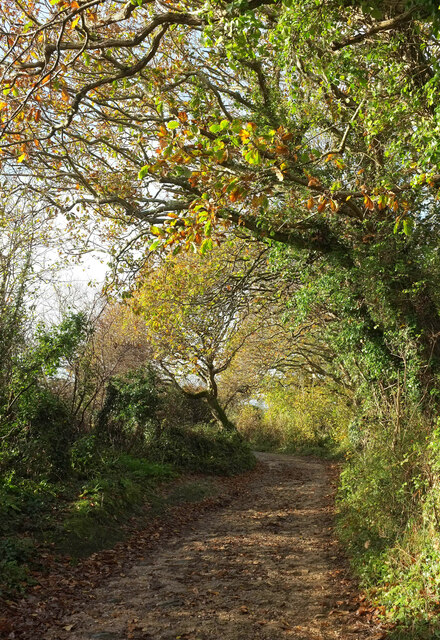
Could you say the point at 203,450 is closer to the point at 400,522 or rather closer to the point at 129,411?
the point at 129,411

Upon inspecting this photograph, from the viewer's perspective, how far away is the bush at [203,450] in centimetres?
1360

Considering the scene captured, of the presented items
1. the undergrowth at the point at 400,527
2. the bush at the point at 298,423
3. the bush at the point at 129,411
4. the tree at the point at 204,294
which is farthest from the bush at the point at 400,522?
the bush at the point at 298,423

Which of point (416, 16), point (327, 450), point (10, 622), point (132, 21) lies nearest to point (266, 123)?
point (132, 21)

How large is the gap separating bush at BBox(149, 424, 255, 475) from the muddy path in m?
4.00

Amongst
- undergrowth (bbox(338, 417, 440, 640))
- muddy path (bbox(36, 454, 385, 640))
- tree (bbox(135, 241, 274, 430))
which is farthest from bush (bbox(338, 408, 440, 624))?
tree (bbox(135, 241, 274, 430))

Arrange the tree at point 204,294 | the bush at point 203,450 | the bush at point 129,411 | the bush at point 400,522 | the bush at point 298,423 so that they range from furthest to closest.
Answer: the bush at point 298,423, the bush at point 203,450, the bush at point 129,411, the tree at point 204,294, the bush at point 400,522

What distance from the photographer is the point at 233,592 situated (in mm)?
5785

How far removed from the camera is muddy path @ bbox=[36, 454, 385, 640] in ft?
15.5

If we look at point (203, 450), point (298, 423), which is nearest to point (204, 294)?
point (203, 450)

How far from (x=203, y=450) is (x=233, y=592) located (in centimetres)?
949

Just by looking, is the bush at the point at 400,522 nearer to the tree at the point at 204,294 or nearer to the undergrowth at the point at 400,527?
the undergrowth at the point at 400,527

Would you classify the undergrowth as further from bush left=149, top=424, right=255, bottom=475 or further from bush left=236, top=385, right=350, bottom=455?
bush left=236, top=385, right=350, bottom=455

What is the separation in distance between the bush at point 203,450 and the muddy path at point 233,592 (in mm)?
4001

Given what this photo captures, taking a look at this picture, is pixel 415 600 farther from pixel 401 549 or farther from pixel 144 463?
pixel 144 463
